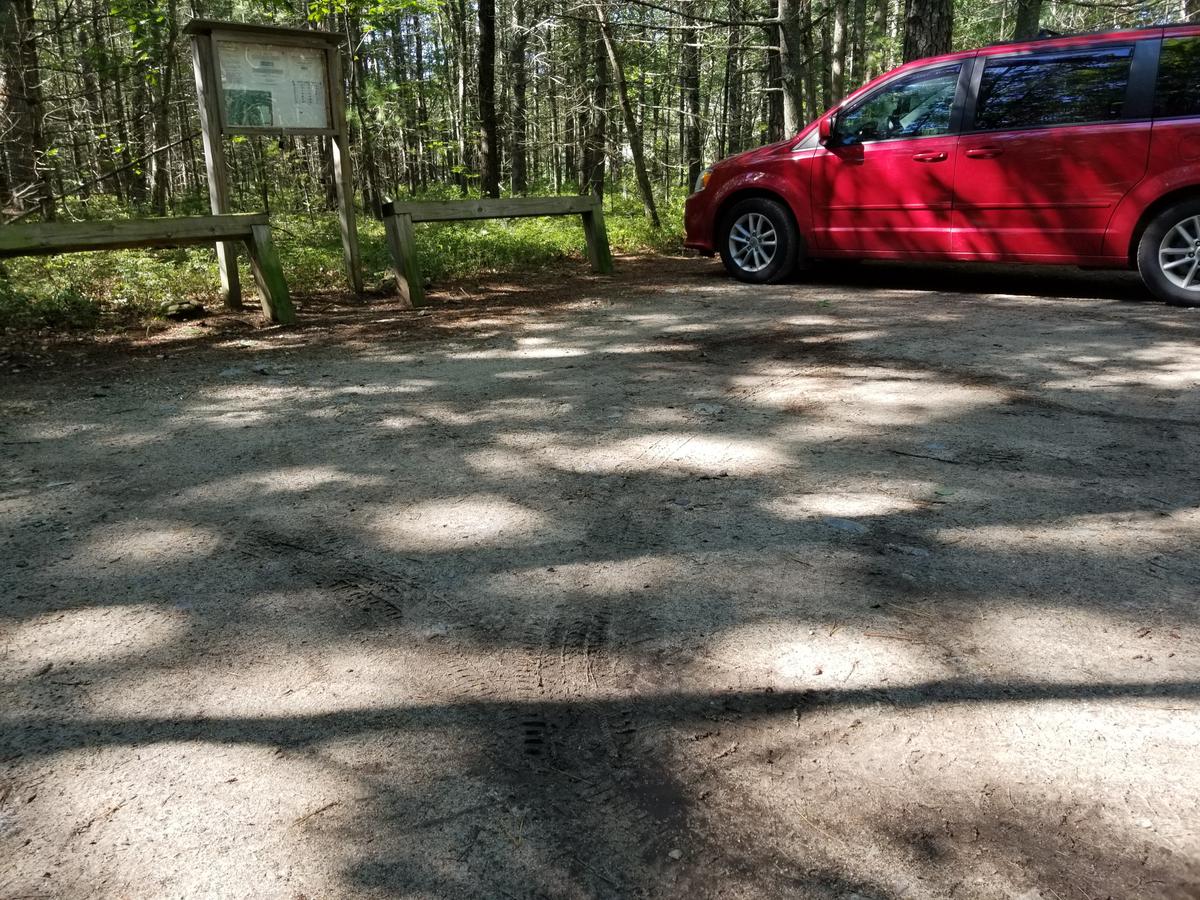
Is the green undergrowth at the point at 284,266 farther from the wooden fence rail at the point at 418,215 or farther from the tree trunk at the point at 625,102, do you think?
the wooden fence rail at the point at 418,215

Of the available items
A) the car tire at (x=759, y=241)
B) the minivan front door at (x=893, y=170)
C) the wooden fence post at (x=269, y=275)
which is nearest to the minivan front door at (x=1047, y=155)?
the minivan front door at (x=893, y=170)

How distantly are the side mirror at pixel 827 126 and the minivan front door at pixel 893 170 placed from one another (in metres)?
0.04

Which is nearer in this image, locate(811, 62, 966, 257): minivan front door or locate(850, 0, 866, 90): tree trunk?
locate(811, 62, 966, 257): minivan front door

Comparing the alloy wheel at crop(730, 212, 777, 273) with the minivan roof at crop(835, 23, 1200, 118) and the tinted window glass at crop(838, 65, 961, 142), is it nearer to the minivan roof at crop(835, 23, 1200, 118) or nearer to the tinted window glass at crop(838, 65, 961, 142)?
the tinted window glass at crop(838, 65, 961, 142)

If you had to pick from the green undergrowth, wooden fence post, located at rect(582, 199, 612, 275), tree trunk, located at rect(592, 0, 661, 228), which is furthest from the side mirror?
tree trunk, located at rect(592, 0, 661, 228)

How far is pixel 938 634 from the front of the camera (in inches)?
90.7

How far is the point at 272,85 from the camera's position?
25.1 feet

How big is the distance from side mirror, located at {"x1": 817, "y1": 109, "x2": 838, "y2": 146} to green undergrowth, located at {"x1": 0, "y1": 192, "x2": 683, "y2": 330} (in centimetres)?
393

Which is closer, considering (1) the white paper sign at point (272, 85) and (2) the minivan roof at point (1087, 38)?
(2) the minivan roof at point (1087, 38)

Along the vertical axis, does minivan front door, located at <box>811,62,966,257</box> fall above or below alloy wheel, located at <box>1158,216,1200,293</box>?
above

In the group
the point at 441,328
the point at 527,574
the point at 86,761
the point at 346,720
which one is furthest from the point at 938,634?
the point at 441,328

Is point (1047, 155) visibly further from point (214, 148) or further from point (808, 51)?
point (808, 51)

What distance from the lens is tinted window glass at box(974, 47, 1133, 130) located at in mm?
6516

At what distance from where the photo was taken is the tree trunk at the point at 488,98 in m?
13.3
